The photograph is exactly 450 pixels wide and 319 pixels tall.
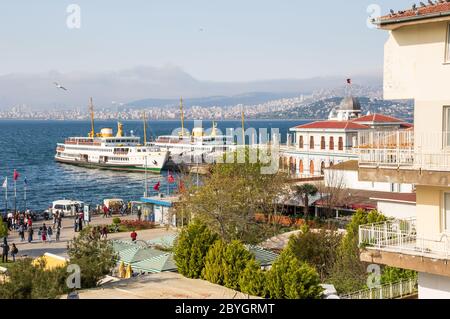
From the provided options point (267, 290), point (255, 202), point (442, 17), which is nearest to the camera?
point (442, 17)

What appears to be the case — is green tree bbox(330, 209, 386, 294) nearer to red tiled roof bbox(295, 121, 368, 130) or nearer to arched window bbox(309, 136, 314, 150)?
red tiled roof bbox(295, 121, 368, 130)

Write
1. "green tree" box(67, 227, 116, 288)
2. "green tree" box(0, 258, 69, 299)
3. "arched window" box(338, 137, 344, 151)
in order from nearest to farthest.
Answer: "green tree" box(0, 258, 69, 299), "green tree" box(67, 227, 116, 288), "arched window" box(338, 137, 344, 151)

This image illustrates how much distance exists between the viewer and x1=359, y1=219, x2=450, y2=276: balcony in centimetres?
1437

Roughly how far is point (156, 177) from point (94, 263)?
8809 cm

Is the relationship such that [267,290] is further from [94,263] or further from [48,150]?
[48,150]

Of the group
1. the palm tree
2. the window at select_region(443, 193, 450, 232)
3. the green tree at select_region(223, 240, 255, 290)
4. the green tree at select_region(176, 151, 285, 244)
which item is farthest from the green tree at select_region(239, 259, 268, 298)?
the palm tree

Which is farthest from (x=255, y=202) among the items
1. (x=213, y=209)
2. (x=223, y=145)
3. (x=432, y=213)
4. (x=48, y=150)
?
(x=48, y=150)

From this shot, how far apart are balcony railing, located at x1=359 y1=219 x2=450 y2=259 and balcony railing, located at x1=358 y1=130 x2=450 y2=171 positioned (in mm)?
1547

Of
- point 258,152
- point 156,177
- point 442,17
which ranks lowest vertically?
point 156,177

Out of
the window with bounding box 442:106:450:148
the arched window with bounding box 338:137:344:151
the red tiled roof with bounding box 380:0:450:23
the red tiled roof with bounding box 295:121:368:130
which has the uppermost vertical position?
the red tiled roof with bounding box 380:0:450:23

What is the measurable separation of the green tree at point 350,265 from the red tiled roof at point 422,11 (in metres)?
9.28

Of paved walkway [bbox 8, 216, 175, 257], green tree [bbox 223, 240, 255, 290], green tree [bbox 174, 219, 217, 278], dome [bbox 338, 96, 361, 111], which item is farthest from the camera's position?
dome [bbox 338, 96, 361, 111]

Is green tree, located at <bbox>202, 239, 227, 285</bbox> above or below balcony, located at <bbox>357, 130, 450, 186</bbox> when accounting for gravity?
below
